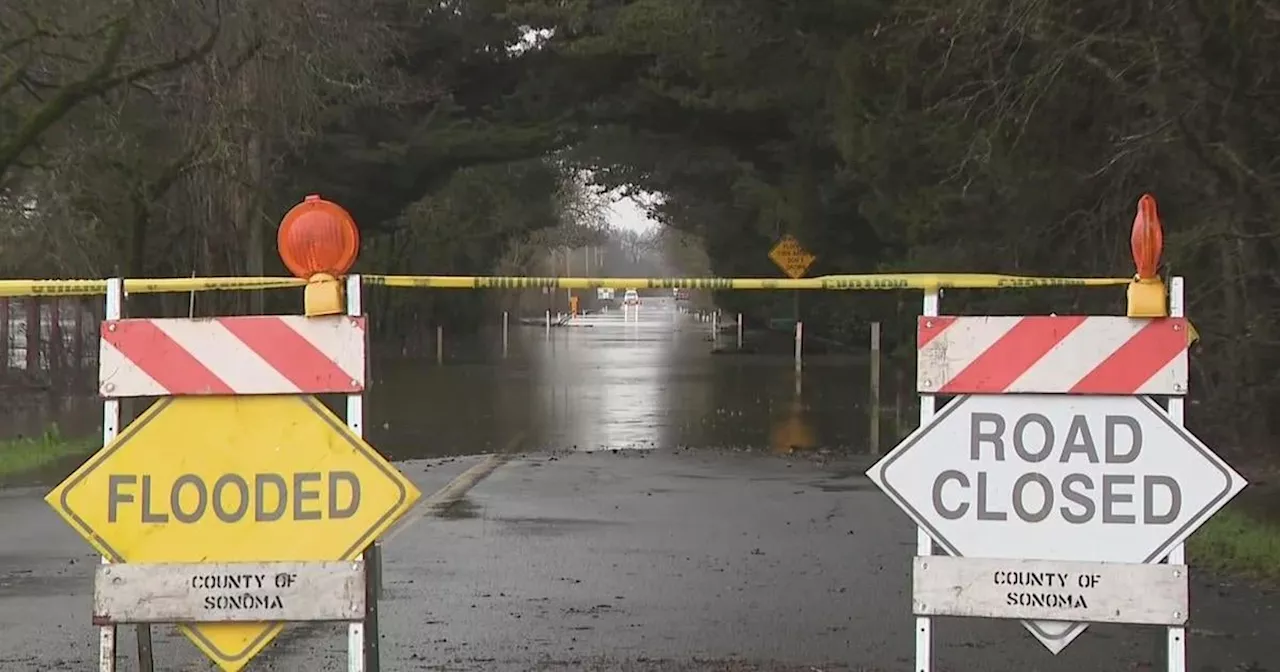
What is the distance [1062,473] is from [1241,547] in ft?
15.6

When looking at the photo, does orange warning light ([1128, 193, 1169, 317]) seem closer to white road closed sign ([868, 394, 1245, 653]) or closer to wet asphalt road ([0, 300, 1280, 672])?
white road closed sign ([868, 394, 1245, 653])

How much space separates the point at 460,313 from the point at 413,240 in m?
5.93

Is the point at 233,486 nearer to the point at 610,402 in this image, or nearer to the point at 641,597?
the point at 641,597

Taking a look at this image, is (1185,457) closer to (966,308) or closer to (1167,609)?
(1167,609)

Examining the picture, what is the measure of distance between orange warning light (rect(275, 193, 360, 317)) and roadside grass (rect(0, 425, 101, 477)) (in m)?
10.1

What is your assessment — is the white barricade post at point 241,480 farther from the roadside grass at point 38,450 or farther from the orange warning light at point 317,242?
the roadside grass at point 38,450

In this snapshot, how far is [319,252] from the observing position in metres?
4.71

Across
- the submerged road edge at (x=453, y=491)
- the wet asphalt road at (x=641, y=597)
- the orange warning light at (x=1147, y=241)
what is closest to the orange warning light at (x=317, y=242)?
the wet asphalt road at (x=641, y=597)

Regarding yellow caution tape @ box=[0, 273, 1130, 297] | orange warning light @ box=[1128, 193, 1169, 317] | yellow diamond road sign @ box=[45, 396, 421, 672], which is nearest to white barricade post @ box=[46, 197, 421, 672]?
yellow diamond road sign @ box=[45, 396, 421, 672]

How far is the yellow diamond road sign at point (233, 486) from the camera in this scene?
4.74m

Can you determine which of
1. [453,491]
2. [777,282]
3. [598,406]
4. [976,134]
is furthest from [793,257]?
[777,282]

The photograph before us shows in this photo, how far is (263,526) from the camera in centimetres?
476

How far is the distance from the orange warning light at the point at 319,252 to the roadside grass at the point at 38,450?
33.2 ft

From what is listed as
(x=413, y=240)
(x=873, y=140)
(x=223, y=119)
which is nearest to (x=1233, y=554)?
(x=873, y=140)
